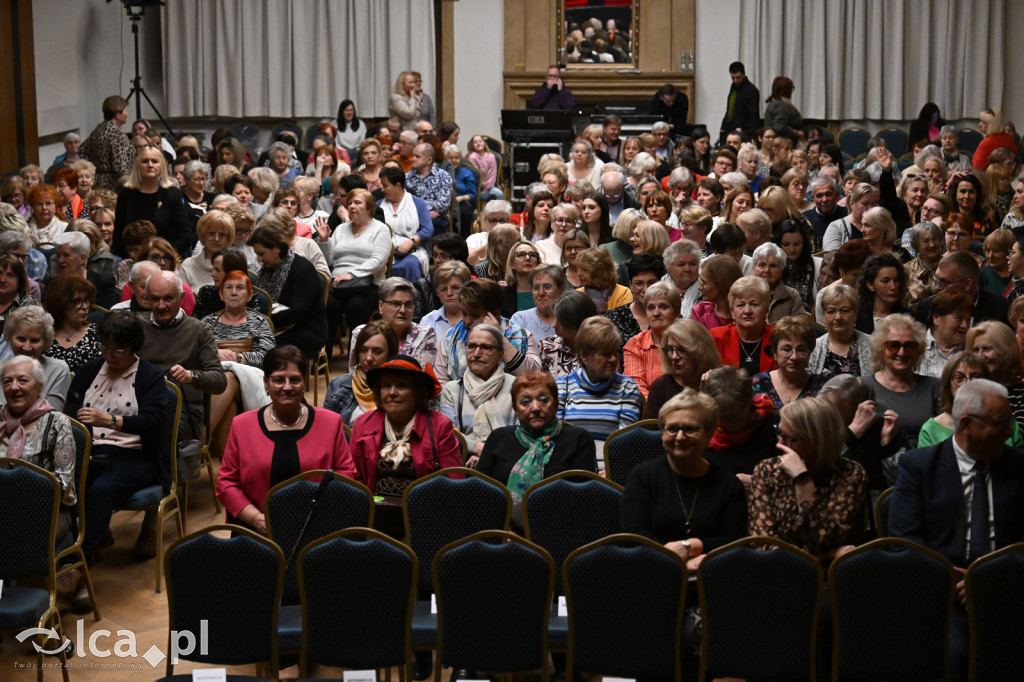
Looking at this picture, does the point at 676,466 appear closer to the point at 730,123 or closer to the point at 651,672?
the point at 651,672

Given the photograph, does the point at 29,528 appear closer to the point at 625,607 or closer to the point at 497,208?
the point at 625,607

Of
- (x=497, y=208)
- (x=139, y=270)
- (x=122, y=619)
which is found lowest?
(x=122, y=619)

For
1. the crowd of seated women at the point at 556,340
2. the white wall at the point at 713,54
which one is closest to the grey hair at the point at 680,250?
the crowd of seated women at the point at 556,340

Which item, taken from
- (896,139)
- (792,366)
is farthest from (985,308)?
(896,139)

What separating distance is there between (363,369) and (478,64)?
12015 mm

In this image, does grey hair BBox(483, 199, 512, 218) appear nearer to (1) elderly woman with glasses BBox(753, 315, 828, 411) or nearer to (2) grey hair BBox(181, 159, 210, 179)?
(2) grey hair BBox(181, 159, 210, 179)

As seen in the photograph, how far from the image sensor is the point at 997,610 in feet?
11.1

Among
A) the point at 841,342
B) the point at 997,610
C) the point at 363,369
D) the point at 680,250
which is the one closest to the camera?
the point at 997,610

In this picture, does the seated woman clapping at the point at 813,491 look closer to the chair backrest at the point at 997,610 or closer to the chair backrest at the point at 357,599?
the chair backrest at the point at 997,610

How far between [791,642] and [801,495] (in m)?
0.50

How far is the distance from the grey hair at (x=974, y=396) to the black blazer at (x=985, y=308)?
194 centimetres

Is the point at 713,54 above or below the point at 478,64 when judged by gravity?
above

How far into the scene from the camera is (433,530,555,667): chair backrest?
3.49 m

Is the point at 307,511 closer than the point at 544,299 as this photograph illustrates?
Yes
